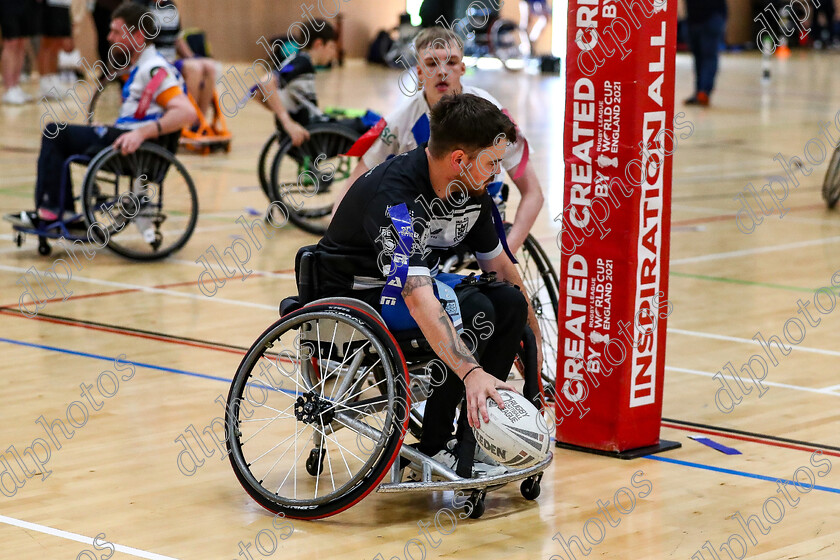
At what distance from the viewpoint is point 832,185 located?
352 inches

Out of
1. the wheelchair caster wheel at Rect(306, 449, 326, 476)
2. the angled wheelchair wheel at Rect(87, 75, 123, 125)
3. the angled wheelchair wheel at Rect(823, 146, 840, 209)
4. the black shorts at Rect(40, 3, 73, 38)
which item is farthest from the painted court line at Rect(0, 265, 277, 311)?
the black shorts at Rect(40, 3, 73, 38)

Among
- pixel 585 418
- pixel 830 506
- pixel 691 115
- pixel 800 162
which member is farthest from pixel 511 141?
pixel 691 115

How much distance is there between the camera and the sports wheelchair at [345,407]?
3.22m

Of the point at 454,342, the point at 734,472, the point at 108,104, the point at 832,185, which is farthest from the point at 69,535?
the point at 108,104

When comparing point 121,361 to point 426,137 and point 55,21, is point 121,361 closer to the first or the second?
point 426,137

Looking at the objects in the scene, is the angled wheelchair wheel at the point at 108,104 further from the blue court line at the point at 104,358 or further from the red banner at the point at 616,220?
the red banner at the point at 616,220

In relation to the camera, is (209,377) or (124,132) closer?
(209,377)

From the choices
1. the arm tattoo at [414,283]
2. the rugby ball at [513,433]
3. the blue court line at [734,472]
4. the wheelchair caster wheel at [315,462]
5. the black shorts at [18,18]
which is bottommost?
the black shorts at [18,18]

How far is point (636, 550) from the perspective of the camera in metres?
3.18

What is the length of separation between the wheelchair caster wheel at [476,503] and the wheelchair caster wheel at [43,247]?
13.4ft

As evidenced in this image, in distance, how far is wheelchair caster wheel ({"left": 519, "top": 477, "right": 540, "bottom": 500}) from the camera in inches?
137

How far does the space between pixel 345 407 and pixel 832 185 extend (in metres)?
6.40

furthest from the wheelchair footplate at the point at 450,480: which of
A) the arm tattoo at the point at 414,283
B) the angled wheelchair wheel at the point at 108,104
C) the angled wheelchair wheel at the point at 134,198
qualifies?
the angled wheelchair wheel at the point at 108,104

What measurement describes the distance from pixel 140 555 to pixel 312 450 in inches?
28.9
